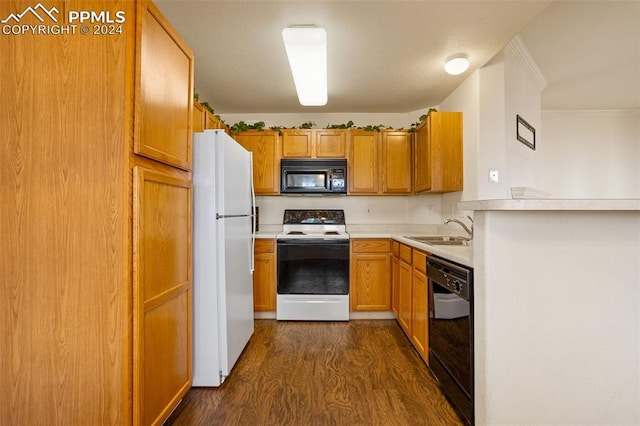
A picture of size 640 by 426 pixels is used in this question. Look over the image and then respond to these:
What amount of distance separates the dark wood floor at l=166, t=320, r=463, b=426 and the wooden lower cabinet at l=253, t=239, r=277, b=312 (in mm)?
448

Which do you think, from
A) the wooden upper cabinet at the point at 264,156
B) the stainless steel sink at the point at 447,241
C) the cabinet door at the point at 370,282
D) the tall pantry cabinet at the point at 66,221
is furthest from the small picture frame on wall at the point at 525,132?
the tall pantry cabinet at the point at 66,221

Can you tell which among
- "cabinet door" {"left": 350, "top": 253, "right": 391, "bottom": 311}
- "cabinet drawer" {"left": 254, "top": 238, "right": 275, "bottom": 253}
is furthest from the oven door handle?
"cabinet door" {"left": 350, "top": 253, "right": 391, "bottom": 311}

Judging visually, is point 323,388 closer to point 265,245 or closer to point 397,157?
point 265,245

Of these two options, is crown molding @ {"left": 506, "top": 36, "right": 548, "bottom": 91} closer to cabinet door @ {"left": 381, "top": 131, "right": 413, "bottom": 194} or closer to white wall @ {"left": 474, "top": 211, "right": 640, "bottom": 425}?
cabinet door @ {"left": 381, "top": 131, "right": 413, "bottom": 194}

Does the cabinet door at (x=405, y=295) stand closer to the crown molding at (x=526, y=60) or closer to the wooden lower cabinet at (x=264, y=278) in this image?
the wooden lower cabinet at (x=264, y=278)

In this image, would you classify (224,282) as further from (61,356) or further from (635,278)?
(635,278)

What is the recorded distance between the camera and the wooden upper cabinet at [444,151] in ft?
9.38

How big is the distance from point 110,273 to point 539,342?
1.91 metres

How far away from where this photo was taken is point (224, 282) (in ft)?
6.45

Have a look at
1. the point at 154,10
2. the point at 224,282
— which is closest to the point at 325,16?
the point at 154,10

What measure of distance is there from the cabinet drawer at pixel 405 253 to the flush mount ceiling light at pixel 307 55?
1604 millimetres

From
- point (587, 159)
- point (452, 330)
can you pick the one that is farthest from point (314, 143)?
point (587, 159)

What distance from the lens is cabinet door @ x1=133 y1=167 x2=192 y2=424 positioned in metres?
1.23

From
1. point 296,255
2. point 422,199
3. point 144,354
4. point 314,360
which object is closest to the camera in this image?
point 144,354
